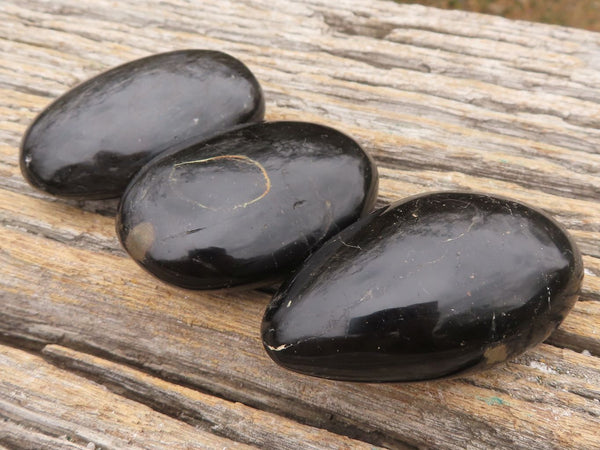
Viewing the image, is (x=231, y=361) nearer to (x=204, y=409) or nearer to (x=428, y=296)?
(x=204, y=409)

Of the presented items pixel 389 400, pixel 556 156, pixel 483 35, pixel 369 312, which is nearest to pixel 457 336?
pixel 369 312

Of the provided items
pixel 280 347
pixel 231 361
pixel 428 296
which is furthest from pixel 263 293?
pixel 428 296

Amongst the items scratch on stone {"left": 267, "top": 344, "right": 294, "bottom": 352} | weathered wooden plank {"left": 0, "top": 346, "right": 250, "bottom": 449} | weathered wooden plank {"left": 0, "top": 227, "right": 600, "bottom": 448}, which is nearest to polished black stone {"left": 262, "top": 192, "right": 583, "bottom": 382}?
scratch on stone {"left": 267, "top": 344, "right": 294, "bottom": 352}

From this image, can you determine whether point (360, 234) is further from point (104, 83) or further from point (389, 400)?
point (104, 83)

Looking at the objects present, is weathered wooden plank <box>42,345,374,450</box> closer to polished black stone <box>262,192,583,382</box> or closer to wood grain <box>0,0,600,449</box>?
wood grain <box>0,0,600,449</box>

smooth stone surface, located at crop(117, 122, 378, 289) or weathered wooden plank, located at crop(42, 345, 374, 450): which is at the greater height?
smooth stone surface, located at crop(117, 122, 378, 289)

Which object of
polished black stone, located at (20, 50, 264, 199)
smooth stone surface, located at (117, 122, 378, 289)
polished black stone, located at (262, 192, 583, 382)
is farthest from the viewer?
polished black stone, located at (20, 50, 264, 199)
